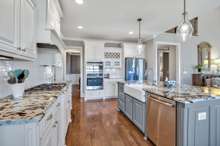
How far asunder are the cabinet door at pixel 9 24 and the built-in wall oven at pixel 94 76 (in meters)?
4.17

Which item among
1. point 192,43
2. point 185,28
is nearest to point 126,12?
point 185,28

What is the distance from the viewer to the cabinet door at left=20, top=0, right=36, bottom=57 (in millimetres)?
1491

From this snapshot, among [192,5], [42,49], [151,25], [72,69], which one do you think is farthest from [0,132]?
[72,69]

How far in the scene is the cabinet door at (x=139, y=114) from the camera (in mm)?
2581

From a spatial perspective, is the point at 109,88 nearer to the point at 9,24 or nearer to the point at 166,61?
the point at 9,24

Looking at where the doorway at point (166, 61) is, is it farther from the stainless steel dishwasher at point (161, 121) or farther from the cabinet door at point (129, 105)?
the stainless steel dishwasher at point (161, 121)

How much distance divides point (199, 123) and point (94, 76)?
14.1 feet

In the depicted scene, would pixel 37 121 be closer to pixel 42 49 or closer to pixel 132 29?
pixel 42 49

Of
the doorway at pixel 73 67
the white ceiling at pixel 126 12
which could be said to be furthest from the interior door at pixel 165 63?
the doorway at pixel 73 67

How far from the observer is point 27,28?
5.34ft

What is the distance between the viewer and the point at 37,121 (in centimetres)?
92

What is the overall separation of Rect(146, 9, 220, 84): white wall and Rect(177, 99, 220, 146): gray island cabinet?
13.7ft

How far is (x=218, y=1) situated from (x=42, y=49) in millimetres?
3858

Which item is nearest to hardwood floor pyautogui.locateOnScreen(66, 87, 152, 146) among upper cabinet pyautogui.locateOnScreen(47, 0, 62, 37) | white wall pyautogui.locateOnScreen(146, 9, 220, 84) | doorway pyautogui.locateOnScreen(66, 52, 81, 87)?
upper cabinet pyautogui.locateOnScreen(47, 0, 62, 37)
